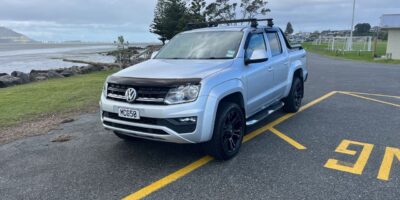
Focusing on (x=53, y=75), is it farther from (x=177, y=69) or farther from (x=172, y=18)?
(x=172, y=18)

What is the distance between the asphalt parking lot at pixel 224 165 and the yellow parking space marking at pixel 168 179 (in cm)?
1

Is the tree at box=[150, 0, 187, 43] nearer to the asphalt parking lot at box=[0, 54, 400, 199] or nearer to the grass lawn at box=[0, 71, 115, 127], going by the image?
the grass lawn at box=[0, 71, 115, 127]

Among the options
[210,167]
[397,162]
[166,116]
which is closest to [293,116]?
[397,162]

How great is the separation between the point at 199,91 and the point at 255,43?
6.93 ft

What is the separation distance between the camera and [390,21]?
1100 inches

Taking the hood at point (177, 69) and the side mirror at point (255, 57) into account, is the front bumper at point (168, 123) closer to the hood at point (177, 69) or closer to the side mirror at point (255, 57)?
the hood at point (177, 69)

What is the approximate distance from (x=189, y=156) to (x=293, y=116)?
332cm

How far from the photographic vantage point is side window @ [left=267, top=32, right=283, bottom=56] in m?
6.70

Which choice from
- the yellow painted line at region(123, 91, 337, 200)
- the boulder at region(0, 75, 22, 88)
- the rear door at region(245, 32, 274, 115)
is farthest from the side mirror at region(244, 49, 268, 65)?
the boulder at region(0, 75, 22, 88)

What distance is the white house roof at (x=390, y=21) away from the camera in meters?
27.5

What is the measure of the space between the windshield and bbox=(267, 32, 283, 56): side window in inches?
42.2

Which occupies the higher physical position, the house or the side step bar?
the house

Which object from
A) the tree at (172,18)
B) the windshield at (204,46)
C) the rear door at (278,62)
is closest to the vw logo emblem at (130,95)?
the windshield at (204,46)

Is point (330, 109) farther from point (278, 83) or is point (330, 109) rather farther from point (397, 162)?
point (397, 162)
